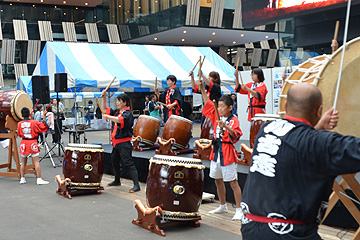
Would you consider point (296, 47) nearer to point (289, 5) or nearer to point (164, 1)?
point (289, 5)

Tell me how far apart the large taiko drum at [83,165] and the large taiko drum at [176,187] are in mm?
2369

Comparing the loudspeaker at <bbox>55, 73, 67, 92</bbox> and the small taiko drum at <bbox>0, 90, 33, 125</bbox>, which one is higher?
the loudspeaker at <bbox>55, 73, 67, 92</bbox>

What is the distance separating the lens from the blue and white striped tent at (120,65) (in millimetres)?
11648

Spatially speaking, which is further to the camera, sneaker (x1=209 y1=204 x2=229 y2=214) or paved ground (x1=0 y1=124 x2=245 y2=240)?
sneaker (x1=209 y1=204 x2=229 y2=214)

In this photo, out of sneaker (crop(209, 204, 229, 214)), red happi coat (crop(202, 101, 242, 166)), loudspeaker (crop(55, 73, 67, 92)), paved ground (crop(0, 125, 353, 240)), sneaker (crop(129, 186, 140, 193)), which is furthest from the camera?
loudspeaker (crop(55, 73, 67, 92))

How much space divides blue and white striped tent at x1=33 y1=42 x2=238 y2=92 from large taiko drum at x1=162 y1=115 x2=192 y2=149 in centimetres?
280

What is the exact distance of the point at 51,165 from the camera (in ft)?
37.3

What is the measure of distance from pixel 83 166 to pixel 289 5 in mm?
7610

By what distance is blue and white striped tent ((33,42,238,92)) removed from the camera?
38.2ft

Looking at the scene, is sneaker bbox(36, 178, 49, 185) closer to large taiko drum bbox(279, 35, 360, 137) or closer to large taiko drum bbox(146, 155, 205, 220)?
large taiko drum bbox(146, 155, 205, 220)

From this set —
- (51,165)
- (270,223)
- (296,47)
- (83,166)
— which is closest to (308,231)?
(270,223)

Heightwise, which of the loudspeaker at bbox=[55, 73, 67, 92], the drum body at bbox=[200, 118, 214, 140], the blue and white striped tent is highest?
the blue and white striped tent

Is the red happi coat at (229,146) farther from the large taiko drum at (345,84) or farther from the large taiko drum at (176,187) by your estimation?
the large taiko drum at (345,84)

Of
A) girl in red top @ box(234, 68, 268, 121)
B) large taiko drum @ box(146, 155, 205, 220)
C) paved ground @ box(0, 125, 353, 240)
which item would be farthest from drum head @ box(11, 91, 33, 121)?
large taiko drum @ box(146, 155, 205, 220)
